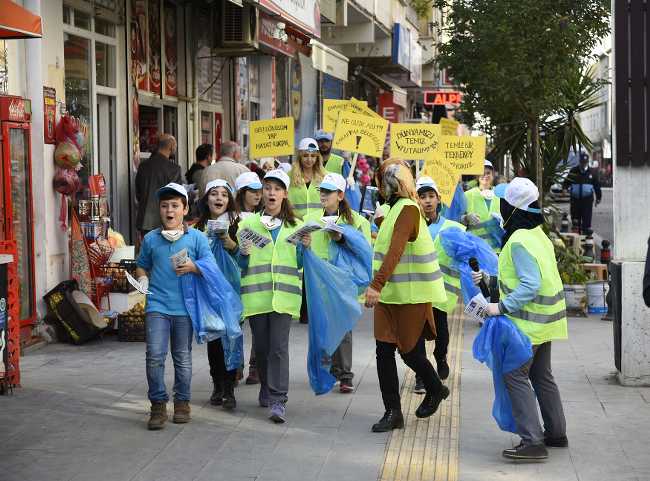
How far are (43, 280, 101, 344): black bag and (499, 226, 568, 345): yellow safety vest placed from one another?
5.37 m

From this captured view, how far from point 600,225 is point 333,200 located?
85.4 ft

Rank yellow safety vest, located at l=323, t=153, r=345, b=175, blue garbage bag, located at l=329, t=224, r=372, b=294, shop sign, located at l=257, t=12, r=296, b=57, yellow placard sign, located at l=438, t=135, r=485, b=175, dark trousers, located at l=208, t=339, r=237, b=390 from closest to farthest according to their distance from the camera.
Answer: dark trousers, located at l=208, t=339, r=237, b=390 → blue garbage bag, located at l=329, t=224, r=372, b=294 → yellow safety vest, located at l=323, t=153, r=345, b=175 → yellow placard sign, located at l=438, t=135, r=485, b=175 → shop sign, located at l=257, t=12, r=296, b=57

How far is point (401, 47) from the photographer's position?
98.9ft

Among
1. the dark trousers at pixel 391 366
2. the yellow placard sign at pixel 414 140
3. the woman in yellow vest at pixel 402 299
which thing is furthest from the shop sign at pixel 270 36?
the dark trousers at pixel 391 366

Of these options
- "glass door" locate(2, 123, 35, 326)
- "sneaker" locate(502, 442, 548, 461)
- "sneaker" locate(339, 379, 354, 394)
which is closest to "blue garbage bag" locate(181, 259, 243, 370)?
"sneaker" locate(339, 379, 354, 394)

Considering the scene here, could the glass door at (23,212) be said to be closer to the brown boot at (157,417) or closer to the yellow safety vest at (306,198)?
the yellow safety vest at (306,198)

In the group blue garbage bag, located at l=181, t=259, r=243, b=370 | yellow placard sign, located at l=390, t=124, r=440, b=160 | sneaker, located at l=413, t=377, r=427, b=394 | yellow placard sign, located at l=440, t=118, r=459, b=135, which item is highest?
yellow placard sign, located at l=440, t=118, r=459, b=135

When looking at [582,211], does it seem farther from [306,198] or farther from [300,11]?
[306,198]

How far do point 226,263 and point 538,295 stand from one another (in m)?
2.50

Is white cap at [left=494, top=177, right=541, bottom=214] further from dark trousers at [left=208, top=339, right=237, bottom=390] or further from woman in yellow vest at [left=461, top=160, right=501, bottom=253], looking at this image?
woman in yellow vest at [left=461, top=160, right=501, bottom=253]

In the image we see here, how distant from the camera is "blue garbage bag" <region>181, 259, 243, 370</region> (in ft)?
25.7

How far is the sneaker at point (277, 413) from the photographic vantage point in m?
7.93

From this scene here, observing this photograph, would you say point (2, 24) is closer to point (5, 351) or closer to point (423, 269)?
point (5, 351)

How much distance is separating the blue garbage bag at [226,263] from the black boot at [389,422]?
1.50 meters
